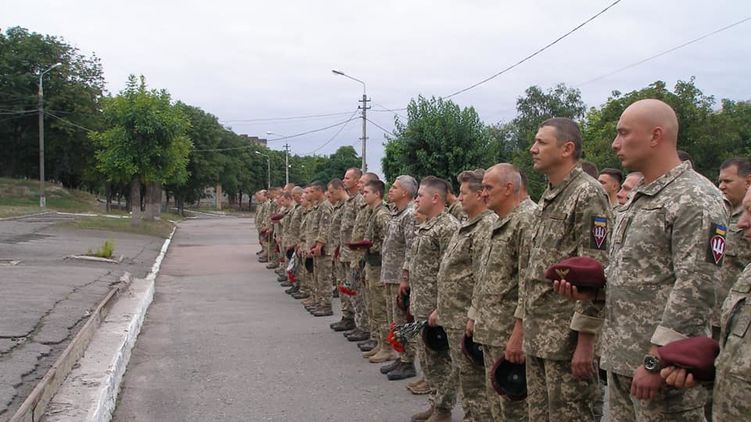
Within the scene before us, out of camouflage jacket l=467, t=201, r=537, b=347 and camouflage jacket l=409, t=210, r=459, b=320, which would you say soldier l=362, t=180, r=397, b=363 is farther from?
camouflage jacket l=467, t=201, r=537, b=347

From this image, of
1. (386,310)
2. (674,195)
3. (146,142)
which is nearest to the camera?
(674,195)

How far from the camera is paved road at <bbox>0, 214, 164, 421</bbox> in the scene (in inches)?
227

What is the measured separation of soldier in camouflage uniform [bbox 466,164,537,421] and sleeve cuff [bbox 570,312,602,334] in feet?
2.44

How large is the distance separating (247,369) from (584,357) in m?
4.76

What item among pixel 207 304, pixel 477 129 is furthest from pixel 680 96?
pixel 207 304

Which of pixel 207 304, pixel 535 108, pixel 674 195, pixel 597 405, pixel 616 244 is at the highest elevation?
pixel 535 108

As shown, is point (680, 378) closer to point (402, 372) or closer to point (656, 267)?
point (656, 267)

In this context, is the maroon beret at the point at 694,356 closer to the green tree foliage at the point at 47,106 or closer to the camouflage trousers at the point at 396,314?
the camouflage trousers at the point at 396,314

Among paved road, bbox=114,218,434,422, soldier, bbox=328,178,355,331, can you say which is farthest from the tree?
soldier, bbox=328,178,355,331

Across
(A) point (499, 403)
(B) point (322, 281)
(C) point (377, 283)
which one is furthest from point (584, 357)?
(B) point (322, 281)

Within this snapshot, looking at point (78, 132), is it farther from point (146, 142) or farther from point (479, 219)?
point (479, 219)

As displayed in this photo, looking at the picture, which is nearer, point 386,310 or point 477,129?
point 386,310

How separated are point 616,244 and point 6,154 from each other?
5903cm

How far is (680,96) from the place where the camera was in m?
23.6
